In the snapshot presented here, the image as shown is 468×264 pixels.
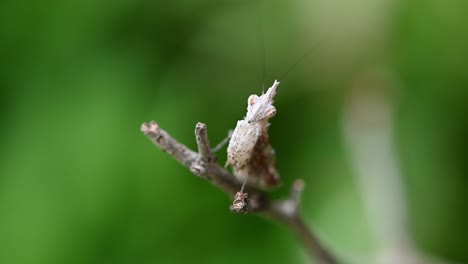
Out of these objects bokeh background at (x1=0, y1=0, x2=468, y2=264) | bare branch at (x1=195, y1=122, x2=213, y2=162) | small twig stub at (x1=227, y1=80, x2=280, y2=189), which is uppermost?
bokeh background at (x1=0, y1=0, x2=468, y2=264)

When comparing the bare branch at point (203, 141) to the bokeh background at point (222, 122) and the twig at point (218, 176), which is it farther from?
the bokeh background at point (222, 122)

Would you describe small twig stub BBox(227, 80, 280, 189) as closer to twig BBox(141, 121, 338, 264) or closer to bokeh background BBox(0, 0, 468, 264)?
twig BBox(141, 121, 338, 264)

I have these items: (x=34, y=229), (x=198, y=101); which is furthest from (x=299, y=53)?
(x=34, y=229)

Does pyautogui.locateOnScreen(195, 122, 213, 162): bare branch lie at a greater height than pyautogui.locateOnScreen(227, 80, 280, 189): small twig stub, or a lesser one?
lesser

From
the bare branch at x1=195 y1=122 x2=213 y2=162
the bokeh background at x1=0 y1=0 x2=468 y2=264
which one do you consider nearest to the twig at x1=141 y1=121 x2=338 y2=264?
the bare branch at x1=195 y1=122 x2=213 y2=162

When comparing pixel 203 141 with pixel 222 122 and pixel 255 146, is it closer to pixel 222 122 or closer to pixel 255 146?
pixel 255 146
